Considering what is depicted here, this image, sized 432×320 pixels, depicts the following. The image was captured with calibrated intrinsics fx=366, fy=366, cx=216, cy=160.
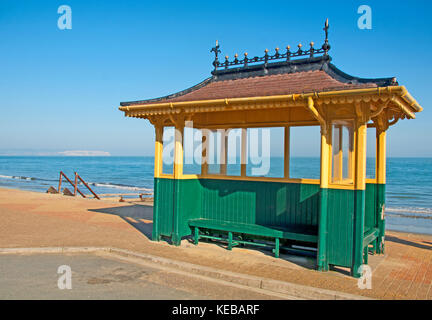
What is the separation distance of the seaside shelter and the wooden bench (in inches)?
0.8

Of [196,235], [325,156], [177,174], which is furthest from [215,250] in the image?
[325,156]

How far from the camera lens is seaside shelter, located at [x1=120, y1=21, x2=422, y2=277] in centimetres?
605

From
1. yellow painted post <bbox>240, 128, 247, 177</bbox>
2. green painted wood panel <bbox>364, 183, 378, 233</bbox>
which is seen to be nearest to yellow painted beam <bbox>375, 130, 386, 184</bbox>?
green painted wood panel <bbox>364, 183, 378, 233</bbox>

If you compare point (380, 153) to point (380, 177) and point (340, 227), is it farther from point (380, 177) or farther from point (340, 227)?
point (340, 227)

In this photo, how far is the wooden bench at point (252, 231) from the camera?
6.77 metres

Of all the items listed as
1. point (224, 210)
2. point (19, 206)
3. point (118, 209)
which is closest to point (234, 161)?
point (224, 210)

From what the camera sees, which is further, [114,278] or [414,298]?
[114,278]

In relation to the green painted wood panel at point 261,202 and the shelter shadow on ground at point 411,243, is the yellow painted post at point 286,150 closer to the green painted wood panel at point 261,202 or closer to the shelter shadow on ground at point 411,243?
the green painted wood panel at point 261,202

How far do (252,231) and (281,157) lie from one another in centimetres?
159

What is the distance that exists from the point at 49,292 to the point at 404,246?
7440 mm

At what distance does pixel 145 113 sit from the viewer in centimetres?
809

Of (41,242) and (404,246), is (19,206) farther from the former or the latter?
(404,246)

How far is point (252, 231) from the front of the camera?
729cm

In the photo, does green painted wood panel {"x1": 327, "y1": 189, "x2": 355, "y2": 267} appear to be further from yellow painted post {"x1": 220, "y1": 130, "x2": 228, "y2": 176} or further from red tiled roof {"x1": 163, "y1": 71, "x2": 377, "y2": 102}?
yellow painted post {"x1": 220, "y1": 130, "x2": 228, "y2": 176}
